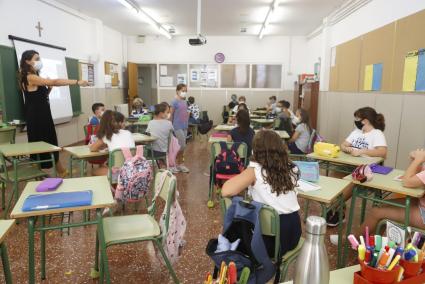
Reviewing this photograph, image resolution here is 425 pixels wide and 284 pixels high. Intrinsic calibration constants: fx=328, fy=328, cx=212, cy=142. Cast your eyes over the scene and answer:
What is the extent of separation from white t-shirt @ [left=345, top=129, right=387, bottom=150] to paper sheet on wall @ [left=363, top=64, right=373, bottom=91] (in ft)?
7.80

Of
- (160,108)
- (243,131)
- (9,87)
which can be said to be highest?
(9,87)

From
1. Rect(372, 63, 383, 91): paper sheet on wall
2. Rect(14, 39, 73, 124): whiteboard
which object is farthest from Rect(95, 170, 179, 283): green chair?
Rect(14, 39, 73, 124): whiteboard

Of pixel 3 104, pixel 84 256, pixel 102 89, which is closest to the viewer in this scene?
pixel 84 256

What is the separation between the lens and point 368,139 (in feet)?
11.6

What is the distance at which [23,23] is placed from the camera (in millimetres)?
5984

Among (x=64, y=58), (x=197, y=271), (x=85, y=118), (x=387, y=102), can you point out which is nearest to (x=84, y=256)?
(x=197, y=271)

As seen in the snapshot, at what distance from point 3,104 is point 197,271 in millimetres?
4590

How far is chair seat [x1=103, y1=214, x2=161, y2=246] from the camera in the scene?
83.1 inches

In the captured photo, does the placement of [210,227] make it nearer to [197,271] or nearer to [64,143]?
[197,271]

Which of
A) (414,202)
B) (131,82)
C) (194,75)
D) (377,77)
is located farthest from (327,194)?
(194,75)

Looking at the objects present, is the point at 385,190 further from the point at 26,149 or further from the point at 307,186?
the point at 26,149

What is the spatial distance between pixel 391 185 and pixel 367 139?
1220mm

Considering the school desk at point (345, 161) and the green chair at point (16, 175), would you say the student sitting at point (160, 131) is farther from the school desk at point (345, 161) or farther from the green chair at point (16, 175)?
the school desk at point (345, 161)

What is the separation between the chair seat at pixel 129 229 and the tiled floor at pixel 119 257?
17.7 inches
